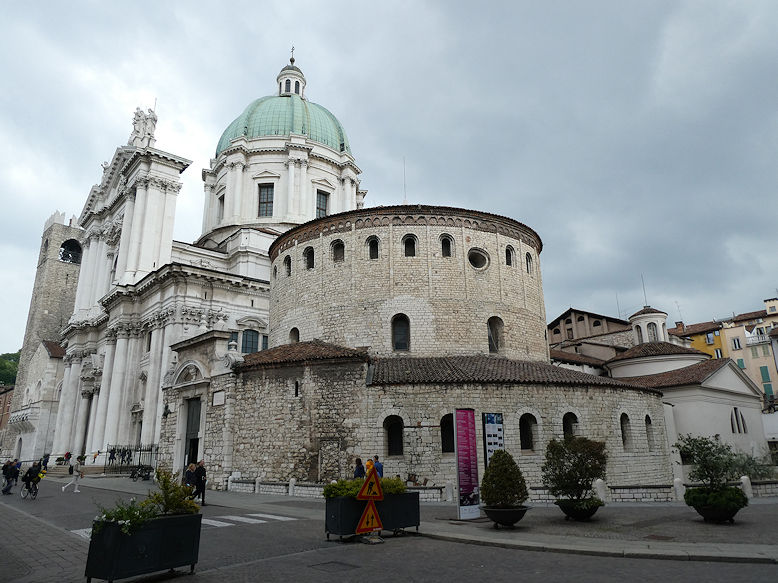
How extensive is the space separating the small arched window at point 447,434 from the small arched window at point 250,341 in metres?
21.4

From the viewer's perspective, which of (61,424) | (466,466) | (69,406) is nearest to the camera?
(466,466)

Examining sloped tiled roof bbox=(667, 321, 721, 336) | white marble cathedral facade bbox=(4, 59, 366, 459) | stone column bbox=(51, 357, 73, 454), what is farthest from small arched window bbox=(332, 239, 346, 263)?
sloped tiled roof bbox=(667, 321, 721, 336)

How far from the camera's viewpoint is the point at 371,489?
11.0 meters

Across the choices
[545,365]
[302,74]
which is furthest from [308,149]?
[545,365]

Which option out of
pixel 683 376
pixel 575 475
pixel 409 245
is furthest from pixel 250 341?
pixel 575 475

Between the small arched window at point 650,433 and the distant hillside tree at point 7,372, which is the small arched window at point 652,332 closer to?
the small arched window at point 650,433

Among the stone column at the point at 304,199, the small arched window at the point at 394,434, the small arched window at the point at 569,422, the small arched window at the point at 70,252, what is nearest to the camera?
Result: the small arched window at the point at 394,434

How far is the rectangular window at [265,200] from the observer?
49.8m

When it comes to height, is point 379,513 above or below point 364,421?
below

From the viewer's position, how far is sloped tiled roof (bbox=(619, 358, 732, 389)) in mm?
32062

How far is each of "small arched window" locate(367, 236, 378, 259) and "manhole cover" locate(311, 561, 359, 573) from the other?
18.9 metres

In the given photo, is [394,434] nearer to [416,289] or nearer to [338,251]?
[416,289]

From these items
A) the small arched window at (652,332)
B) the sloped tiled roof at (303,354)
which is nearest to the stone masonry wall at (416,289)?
the sloped tiled roof at (303,354)

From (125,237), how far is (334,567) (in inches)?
1650
